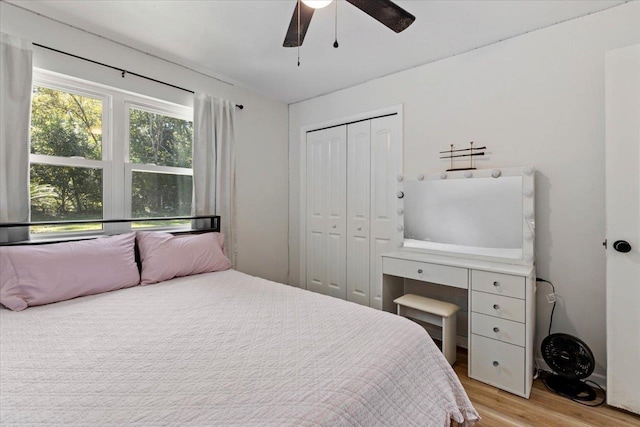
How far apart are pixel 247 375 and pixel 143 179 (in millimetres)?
2273

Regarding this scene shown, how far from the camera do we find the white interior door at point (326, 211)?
11.5ft

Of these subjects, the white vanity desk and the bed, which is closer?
the bed

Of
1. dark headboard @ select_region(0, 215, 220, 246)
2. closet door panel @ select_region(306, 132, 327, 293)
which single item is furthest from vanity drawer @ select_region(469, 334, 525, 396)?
dark headboard @ select_region(0, 215, 220, 246)

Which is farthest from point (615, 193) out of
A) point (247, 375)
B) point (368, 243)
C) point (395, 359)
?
point (247, 375)

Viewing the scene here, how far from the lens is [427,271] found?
2.50 metres

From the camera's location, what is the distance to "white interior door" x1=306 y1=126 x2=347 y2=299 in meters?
3.50

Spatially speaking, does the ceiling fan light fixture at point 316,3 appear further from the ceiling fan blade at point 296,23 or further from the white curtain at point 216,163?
the white curtain at point 216,163

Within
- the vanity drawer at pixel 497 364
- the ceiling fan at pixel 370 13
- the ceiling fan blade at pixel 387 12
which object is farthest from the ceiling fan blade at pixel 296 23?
the vanity drawer at pixel 497 364

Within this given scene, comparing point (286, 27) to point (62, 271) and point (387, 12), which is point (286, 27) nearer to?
point (387, 12)

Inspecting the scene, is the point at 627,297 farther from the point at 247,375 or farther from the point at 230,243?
the point at 230,243

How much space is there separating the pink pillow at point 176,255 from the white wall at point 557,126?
220 cm

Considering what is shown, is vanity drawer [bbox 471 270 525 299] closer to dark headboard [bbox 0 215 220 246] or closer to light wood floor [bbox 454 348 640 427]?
light wood floor [bbox 454 348 640 427]

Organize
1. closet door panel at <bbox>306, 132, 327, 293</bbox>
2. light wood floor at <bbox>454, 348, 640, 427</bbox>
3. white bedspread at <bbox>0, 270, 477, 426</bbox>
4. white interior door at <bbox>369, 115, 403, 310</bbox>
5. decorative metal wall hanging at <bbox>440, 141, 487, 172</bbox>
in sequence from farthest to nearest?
closet door panel at <bbox>306, 132, 327, 293</bbox> < white interior door at <bbox>369, 115, 403, 310</bbox> < decorative metal wall hanging at <bbox>440, 141, 487, 172</bbox> < light wood floor at <bbox>454, 348, 640, 427</bbox> < white bedspread at <bbox>0, 270, 477, 426</bbox>

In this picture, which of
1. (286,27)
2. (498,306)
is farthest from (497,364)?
(286,27)
